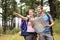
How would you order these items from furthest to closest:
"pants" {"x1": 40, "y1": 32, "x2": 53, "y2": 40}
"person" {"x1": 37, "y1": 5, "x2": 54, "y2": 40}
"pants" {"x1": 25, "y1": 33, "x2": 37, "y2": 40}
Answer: "pants" {"x1": 25, "y1": 33, "x2": 37, "y2": 40} < "pants" {"x1": 40, "y1": 32, "x2": 53, "y2": 40} < "person" {"x1": 37, "y1": 5, "x2": 54, "y2": 40}

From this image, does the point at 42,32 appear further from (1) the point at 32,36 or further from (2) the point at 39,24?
(1) the point at 32,36

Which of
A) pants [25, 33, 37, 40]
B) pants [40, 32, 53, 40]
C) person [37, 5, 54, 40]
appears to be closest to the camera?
person [37, 5, 54, 40]

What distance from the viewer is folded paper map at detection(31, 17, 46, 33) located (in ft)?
26.6

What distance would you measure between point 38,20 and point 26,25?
34.6 inches

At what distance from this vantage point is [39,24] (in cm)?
818

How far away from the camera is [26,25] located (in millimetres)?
8938

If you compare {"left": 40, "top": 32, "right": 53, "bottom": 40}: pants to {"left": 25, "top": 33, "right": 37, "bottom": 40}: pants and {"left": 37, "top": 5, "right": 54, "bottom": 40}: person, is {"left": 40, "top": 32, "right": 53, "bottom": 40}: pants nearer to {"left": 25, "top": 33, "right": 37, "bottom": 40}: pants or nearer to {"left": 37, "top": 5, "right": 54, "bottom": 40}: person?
{"left": 37, "top": 5, "right": 54, "bottom": 40}: person

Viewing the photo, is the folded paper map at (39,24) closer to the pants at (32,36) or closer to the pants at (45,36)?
the pants at (45,36)

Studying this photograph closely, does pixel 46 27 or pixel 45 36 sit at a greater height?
pixel 46 27

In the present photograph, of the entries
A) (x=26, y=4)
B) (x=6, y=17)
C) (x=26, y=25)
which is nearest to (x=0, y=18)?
(x=6, y=17)

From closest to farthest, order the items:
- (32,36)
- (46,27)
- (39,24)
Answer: (46,27)
(39,24)
(32,36)

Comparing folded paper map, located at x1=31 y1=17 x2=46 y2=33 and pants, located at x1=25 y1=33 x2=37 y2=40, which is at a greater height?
folded paper map, located at x1=31 y1=17 x2=46 y2=33

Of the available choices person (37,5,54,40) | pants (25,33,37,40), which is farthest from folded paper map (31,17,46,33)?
pants (25,33,37,40)

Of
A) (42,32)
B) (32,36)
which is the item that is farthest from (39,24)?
(32,36)
